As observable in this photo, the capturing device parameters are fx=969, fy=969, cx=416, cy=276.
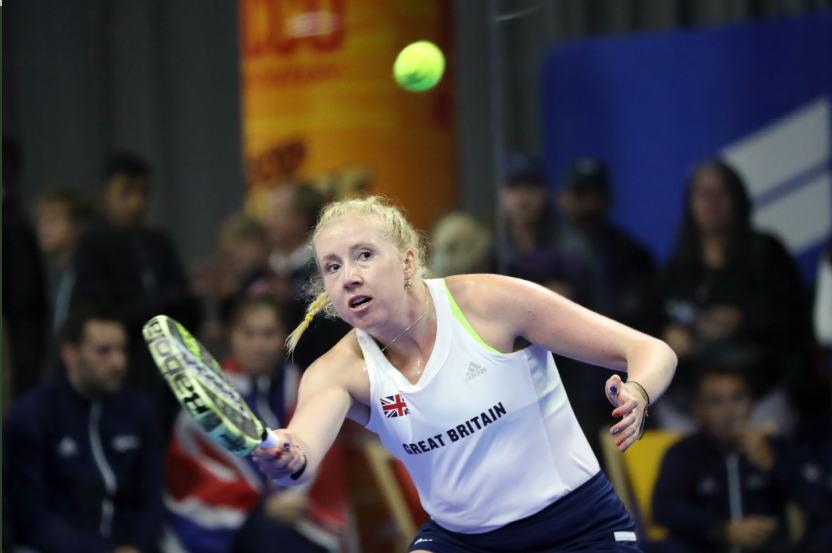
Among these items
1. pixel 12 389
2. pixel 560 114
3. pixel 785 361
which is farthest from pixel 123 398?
pixel 785 361

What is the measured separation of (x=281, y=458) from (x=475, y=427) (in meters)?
0.50

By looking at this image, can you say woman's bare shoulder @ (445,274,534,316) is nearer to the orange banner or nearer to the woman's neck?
the woman's neck

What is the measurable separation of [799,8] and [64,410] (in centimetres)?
396

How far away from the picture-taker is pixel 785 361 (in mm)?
4527

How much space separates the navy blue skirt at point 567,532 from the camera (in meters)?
2.23

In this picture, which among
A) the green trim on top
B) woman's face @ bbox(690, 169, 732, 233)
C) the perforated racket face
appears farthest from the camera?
woman's face @ bbox(690, 169, 732, 233)

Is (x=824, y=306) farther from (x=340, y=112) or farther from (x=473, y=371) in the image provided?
(x=473, y=371)

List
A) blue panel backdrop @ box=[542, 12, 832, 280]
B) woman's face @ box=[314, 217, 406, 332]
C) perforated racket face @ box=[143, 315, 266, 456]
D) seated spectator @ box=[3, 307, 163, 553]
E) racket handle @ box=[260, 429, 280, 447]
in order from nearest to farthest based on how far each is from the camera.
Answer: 1. perforated racket face @ box=[143, 315, 266, 456]
2. racket handle @ box=[260, 429, 280, 447]
3. woman's face @ box=[314, 217, 406, 332]
4. seated spectator @ box=[3, 307, 163, 553]
5. blue panel backdrop @ box=[542, 12, 832, 280]

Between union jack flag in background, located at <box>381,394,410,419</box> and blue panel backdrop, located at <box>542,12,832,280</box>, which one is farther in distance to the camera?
blue panel backdrop, located at <box>542,12,832,280</box>

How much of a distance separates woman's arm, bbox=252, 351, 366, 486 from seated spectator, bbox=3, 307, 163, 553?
7.01 ft

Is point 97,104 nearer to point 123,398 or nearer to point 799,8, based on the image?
point 123,398

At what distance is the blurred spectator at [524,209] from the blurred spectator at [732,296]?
0.67 m

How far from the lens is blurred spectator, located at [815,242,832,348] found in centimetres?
440

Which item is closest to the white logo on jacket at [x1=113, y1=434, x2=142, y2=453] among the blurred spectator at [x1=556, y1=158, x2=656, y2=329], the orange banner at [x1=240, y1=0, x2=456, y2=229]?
the orange banner at [x1=240, y1=0, x2=456, y2=229]
